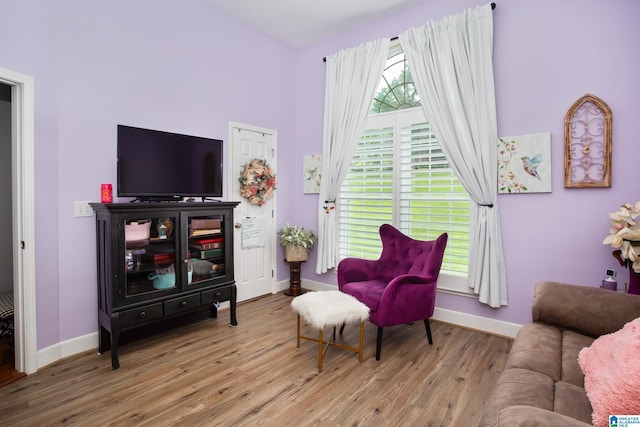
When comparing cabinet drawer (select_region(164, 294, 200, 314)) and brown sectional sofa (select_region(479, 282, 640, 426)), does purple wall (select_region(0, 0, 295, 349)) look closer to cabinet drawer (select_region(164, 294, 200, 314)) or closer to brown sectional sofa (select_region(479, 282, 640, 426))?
cabinet drawer (select_region(164, 294, 200, 314))

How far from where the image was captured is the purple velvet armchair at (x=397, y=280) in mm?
2736

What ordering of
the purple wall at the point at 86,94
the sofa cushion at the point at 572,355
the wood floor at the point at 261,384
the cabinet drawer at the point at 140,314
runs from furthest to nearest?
the cabinet drawer at the point at 140,314, the purple wall at the point at 86,94, the wood floor at the point at 261,384, the sofa cushion at the point at 572,355

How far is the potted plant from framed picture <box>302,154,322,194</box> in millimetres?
582

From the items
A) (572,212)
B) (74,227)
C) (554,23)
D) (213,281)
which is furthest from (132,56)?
(572,212)

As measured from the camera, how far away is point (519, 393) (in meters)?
1.42

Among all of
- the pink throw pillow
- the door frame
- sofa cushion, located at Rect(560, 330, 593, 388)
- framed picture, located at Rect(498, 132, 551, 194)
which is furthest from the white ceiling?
the pink throw pillow

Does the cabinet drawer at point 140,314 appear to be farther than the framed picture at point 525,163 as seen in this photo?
No

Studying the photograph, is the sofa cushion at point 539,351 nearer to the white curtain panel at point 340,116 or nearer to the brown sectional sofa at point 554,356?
the brown sectional sofa at point 554,356

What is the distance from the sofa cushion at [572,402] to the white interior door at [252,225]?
10.6ft

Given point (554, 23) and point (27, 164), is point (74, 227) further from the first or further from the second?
point (554, 23)

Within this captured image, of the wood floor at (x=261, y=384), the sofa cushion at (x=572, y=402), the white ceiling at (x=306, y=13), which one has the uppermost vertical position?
the white ceiling at (x=306, y=13)

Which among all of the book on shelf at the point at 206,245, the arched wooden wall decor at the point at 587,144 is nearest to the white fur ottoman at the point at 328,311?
the book on shelf at the point at 206,245

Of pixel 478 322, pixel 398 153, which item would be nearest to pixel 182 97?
pixel 398 153

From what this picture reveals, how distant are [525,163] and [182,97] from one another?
327cm
